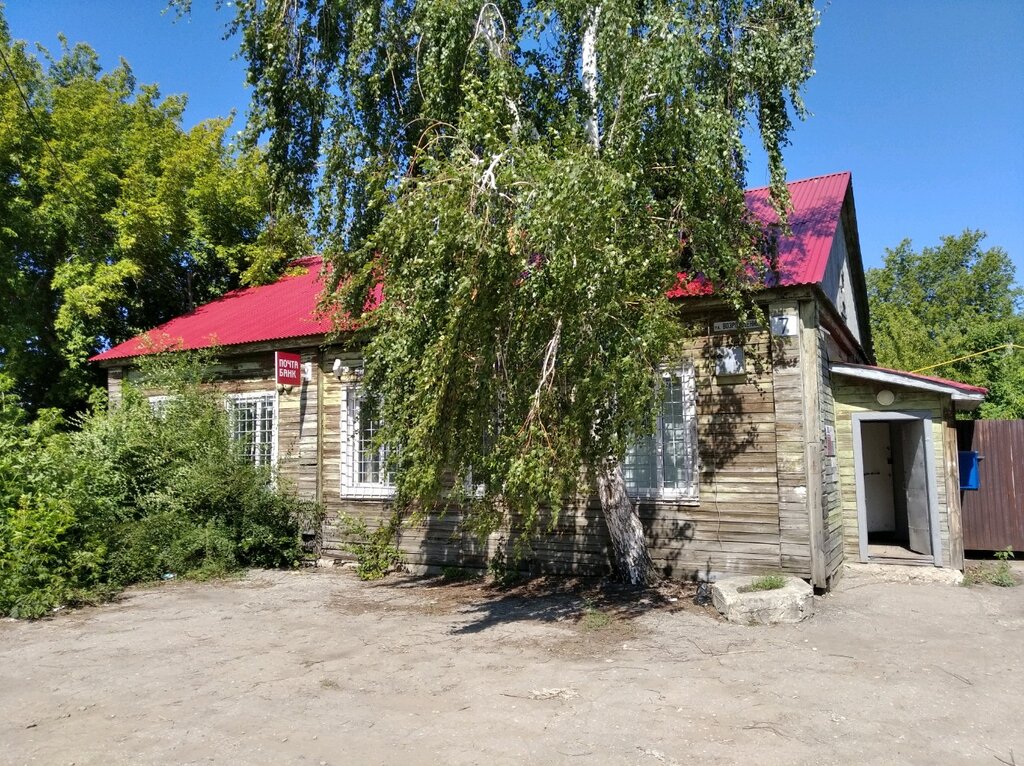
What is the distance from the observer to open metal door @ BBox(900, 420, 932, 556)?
1011cm

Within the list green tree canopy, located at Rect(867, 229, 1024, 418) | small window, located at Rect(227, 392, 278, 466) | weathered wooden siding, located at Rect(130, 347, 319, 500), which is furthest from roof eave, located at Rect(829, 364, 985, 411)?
green tree canopy, located at Rect(867, 229, 1024, 418)

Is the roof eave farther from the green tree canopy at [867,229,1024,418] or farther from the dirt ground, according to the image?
the green tree canopy at [867,229,1024,418]

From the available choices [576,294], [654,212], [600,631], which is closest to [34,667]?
[600,631]

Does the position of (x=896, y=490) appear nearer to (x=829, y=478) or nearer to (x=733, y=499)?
(x=829, y=478)

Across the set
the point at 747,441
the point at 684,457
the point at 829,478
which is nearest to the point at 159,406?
the point at 684,457

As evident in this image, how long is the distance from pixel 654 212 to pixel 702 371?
2392 mm

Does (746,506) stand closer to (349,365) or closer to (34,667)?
(349,365)

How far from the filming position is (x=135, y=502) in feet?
36.9

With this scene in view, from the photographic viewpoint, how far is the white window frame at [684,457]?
359 inches

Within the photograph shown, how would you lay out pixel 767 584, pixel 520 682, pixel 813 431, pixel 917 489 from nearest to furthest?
pixel 520 682 < pixel 767 584 < pixel 813 431 < pixel 917 489

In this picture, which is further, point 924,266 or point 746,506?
point 924,266

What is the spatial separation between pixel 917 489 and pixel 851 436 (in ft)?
4.55

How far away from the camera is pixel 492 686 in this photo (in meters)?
5.63

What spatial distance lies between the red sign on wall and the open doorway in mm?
8302
